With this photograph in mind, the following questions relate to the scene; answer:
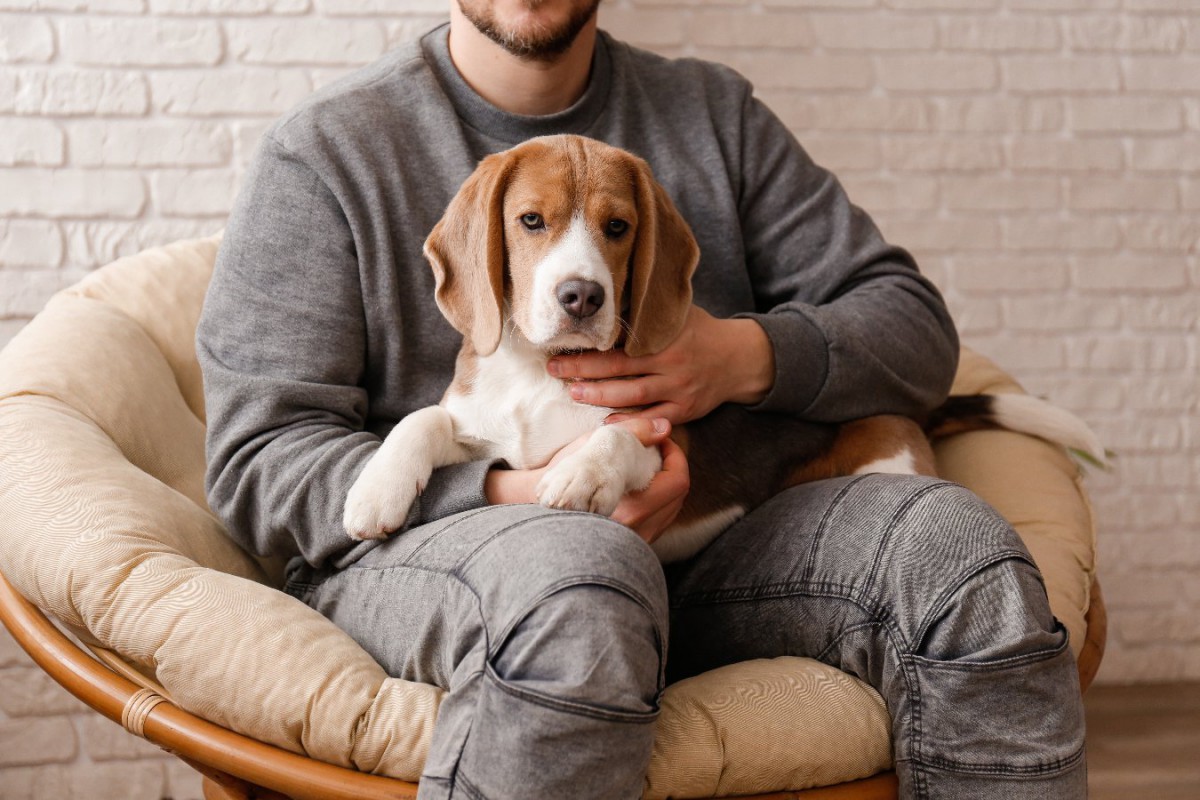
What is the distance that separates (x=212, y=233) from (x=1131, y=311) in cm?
244

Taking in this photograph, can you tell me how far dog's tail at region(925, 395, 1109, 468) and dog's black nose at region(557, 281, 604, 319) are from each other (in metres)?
1.01

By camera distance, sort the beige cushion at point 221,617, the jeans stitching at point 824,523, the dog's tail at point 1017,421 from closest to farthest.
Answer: the beige cushion at point 221,617 < the jeans stitching at point 824,523 < the dog's tail at point 1017,421

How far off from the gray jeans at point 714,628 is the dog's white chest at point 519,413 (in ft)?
0.69

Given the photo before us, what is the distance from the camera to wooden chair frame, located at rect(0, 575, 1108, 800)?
51.0 inches

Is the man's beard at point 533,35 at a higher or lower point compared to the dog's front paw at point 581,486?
higher

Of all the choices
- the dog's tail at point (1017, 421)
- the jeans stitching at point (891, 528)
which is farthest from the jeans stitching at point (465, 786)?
the dog's tail at point (1017, 421)

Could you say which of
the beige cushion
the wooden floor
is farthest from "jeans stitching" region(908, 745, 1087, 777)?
the wooden floor

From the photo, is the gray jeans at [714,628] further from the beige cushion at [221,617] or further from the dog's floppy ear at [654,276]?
the dog's floppy ear at [654,276]

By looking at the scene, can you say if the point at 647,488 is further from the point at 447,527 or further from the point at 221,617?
the point at 221,617

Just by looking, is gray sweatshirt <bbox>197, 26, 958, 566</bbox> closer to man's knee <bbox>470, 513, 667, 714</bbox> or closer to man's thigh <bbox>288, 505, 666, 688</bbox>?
man's thigh <bbox>288, 505, 666, 688</bbox>

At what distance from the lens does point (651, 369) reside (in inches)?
65.4

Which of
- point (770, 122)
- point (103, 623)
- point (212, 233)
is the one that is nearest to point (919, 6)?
point (770, 122)

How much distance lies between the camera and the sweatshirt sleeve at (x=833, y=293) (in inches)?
73.2

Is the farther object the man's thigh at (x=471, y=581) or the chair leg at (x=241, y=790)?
the chair leg at (x=241, y=790)
